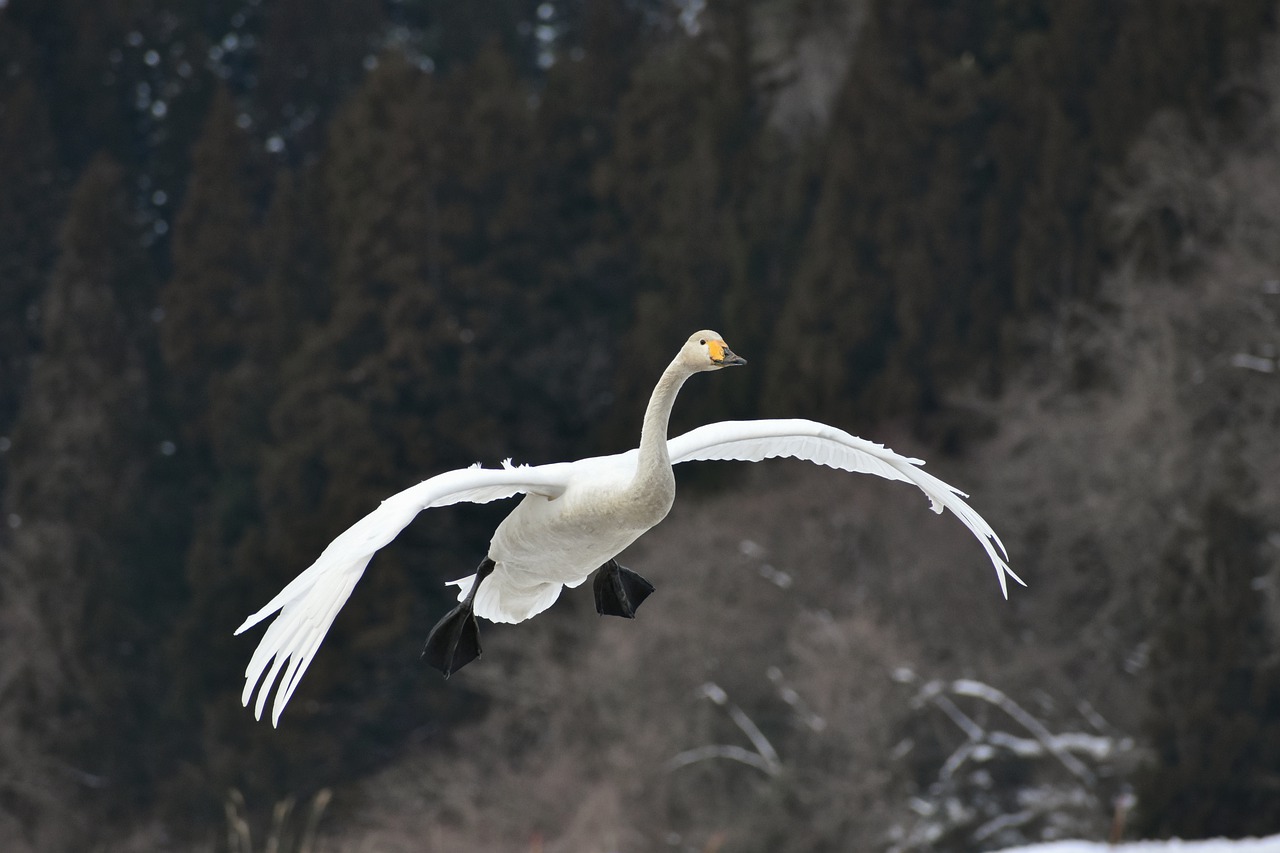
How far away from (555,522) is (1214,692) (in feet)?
73.3

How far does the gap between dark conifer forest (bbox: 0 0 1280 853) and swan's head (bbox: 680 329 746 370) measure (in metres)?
17.5

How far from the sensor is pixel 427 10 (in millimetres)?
62969

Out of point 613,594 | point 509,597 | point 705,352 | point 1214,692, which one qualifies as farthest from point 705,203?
point 705,352

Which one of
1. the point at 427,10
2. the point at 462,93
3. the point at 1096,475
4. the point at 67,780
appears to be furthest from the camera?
the point at 427,10

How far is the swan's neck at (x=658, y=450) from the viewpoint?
862 centimetres

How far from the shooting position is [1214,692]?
97.5 feet

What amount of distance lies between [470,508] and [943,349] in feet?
29.7

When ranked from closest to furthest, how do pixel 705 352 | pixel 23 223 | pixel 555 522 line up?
pixel 705 352, pixel 555 522, pixel 23 223

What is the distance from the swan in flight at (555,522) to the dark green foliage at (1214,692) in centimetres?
2011

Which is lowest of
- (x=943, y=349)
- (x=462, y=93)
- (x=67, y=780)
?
(x=67, y=780)

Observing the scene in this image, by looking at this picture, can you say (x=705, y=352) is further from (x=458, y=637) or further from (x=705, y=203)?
(x=705, y=203)

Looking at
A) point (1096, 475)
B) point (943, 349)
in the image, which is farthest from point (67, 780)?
point (1096, 475)

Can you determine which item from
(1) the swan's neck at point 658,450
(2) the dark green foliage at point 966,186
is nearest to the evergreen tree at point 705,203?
(2) the dark green foliage at point 966,186

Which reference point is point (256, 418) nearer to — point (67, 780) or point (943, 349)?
point (67, 780)
